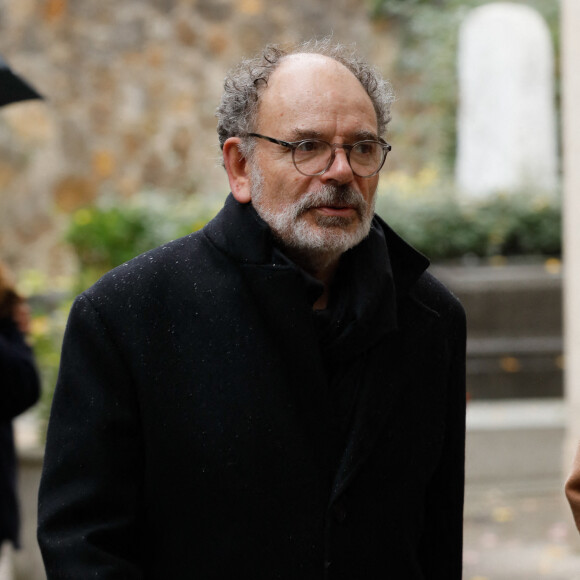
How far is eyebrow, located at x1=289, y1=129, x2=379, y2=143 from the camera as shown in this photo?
7.73 feet

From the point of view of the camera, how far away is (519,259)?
9453 millimetres

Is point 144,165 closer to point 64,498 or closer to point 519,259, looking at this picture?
point 519,259

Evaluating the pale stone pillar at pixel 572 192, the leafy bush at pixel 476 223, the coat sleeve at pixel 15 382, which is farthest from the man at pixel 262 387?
the leafy bush at pixel 476 223

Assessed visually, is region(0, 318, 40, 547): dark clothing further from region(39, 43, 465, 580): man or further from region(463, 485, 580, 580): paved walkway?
region(463, 485, 580, 580): paved walkway

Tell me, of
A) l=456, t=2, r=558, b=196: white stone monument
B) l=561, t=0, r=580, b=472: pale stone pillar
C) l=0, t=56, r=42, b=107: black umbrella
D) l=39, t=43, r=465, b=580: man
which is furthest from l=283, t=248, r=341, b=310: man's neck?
l=456, t=2, r=558, b=196: white stone monument

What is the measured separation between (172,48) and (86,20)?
1346 millimetres

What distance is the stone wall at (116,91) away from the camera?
16.8 m

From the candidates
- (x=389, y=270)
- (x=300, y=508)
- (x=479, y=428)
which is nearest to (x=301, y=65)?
(x=389, y=270)

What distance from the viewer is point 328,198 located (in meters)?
2.37

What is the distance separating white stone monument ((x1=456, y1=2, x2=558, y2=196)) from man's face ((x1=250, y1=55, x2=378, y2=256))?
10076mm

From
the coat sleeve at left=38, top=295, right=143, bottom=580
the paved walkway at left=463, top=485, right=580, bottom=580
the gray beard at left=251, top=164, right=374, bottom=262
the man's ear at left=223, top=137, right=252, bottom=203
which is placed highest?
the man's ear at left=223, top=137, right=252, bottom=203

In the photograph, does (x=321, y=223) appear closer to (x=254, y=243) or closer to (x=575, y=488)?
(x=254, y=243)

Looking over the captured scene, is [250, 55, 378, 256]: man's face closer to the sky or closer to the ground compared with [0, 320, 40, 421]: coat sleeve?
closer to the sky

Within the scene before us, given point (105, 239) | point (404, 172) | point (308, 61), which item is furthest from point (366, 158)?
point (404, 172)
